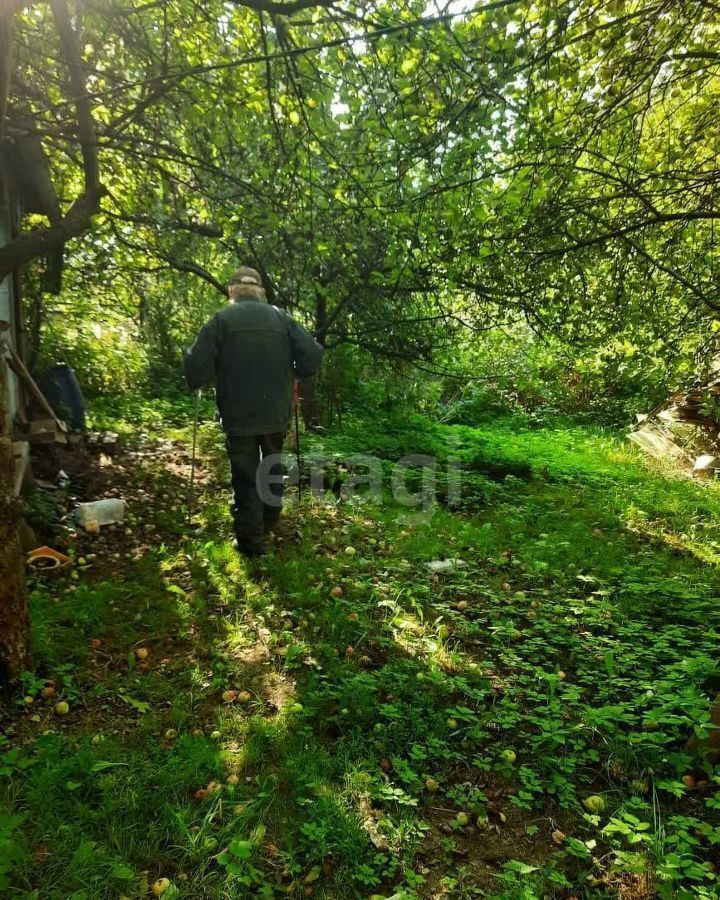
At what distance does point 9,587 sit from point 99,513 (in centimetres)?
260

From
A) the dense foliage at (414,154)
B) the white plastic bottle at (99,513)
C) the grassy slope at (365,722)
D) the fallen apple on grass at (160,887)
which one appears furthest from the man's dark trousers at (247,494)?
the fallen apple on grass at (160,887)

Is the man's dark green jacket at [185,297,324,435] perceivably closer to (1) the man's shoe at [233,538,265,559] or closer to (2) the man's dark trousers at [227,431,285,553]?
(2) the man's dark trousers at [227,431,285,553]

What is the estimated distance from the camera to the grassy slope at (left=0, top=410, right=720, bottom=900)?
235 centimetres

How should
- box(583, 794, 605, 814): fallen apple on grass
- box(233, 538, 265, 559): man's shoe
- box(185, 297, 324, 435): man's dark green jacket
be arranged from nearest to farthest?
1. box(583, 794, 605, 814): fallen apple on grass
2. box(185, 297, 324, 435): man's dark green jacket
3. box(233, 538, 265, 559): man's shoe

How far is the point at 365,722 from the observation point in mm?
3201

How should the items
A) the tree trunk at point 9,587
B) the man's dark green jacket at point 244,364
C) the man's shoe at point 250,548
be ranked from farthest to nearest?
1. the man's shoe at point 250,548
2. the man's dark green jacket at point 244,364
3. the tree trunk at point 9,587

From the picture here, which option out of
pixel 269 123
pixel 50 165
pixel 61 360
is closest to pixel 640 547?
pixel 269 123

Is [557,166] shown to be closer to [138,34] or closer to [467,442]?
[138,34]

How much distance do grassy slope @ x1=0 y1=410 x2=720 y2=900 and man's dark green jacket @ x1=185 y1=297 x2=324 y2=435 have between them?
1.32m

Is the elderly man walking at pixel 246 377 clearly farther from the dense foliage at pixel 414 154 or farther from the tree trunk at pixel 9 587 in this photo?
the tree trunk at pixel 9 587

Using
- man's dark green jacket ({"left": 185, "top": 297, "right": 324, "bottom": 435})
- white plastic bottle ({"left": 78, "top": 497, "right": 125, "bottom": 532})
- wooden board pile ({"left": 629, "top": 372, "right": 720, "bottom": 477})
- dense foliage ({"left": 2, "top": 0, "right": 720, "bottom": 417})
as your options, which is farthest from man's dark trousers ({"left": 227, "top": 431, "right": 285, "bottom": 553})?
wooden board pile ({"left": 629, "top": 372, "right": 720, "bottom": 477})

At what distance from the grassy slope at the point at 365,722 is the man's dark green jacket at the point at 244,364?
4.32 feet

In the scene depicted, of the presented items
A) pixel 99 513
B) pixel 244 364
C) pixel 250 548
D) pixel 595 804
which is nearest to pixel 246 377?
pixel 244 364

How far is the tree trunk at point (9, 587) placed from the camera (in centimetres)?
302
